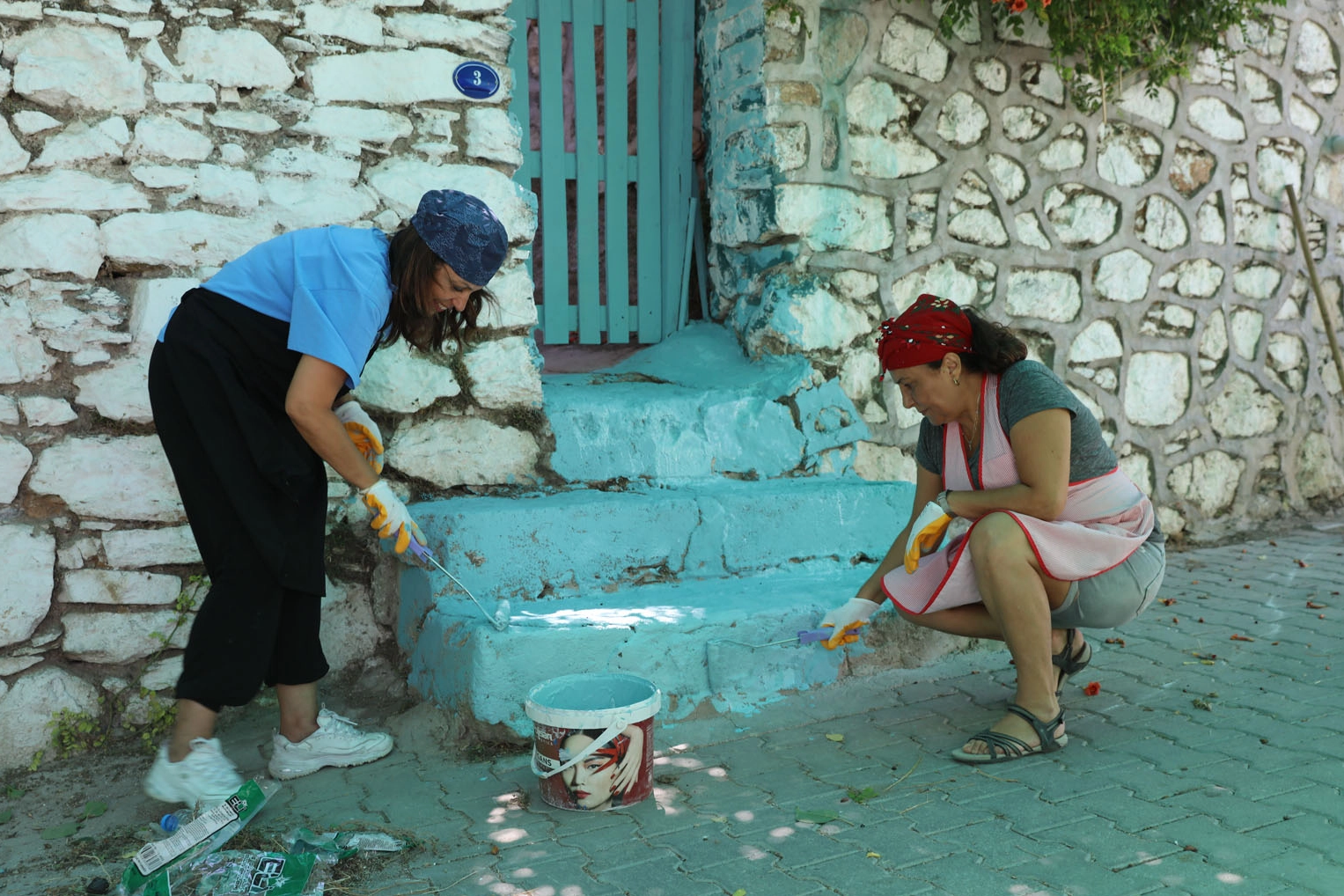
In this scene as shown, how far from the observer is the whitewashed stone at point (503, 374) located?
10.6ft

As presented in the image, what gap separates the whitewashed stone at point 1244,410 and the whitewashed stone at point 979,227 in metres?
1.47

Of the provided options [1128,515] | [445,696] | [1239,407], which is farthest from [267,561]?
[1239,407]

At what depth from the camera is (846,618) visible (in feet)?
9.14

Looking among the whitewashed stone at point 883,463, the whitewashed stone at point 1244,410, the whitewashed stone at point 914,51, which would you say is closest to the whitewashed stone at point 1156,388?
the whitewashed stone at point 1244,410

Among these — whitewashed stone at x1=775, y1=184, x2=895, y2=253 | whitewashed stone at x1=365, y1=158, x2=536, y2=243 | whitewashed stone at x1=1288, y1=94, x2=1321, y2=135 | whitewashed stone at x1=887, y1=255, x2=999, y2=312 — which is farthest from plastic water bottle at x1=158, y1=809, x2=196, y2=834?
whitewashed stone at x1=1288, y1=94, x2=1321, y2=135

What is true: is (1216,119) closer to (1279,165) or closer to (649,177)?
(1279,165)

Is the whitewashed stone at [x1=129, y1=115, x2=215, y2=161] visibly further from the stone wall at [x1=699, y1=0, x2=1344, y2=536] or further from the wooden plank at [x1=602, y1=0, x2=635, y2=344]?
the stone wall at [x1=699, y1=0, x2=1344, y2=536]

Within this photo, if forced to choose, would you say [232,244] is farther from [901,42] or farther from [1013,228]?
[1013,228]

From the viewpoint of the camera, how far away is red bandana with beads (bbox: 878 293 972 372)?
8.30ft

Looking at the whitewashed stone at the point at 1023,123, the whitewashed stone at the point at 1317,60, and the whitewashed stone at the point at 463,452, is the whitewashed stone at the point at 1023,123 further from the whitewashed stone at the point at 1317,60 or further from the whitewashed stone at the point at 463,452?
the whitewashed stone at the point at 463,452

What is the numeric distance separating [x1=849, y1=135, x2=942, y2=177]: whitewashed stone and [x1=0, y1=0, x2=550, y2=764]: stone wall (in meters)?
1.39

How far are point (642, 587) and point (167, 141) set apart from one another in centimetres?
178

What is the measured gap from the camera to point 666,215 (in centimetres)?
411

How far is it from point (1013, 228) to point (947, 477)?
1.82 metres
